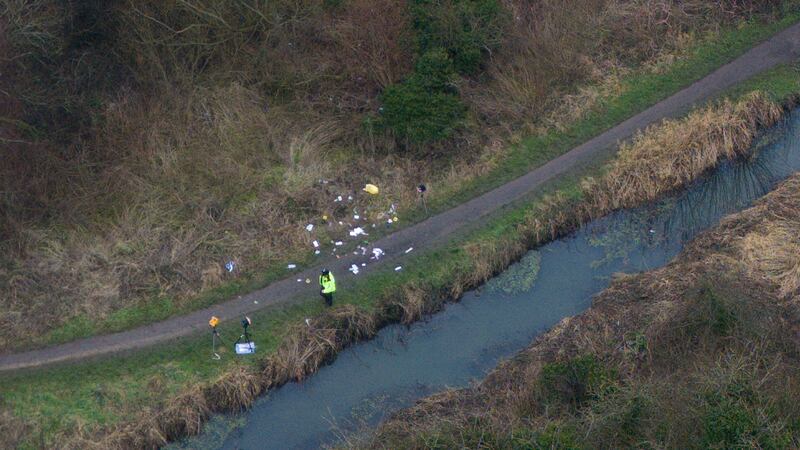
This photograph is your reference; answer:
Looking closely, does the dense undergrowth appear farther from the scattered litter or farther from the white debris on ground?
the scattered litter

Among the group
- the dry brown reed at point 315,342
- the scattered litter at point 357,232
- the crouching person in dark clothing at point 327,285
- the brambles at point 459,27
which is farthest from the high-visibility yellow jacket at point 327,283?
the brambles at point 459,27

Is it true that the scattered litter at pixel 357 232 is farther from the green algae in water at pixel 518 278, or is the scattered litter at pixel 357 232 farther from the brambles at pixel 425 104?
the green algae in water at pixel 518 278

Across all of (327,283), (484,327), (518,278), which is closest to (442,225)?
(518,278)

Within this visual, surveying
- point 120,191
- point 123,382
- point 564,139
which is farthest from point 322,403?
point 564,139

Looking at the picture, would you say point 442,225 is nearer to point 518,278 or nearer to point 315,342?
point 518,278

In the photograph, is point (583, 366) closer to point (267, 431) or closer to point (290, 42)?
point (267, 431)

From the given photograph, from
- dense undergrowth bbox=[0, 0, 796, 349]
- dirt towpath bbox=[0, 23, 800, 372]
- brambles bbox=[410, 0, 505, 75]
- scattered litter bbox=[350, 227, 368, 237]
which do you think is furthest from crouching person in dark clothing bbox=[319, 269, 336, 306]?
brambles bbox=[410, 0, 505, 75]
